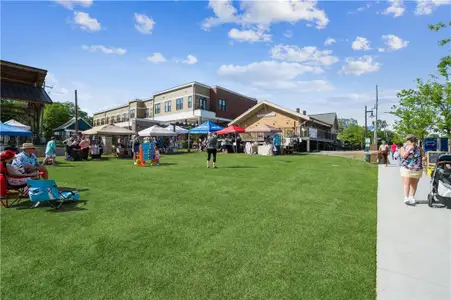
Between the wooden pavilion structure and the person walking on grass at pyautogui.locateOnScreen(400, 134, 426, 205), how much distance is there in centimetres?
2634

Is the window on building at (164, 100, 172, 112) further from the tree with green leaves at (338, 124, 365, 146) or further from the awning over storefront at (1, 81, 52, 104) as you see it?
the tree with green leaves at (338, 124, 365, 146)

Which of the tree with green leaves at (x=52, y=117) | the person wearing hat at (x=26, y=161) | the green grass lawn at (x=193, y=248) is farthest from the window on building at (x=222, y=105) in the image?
the green grass lawn at (x=193, y=248)

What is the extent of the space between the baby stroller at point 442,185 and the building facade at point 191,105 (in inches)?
1265

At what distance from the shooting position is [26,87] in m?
23.2

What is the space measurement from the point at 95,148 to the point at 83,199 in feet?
40.3

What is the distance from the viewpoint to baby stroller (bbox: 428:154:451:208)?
5.59 meters

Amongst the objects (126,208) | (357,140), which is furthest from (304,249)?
(357,140)

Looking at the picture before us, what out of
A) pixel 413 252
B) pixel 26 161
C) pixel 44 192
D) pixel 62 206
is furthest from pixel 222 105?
pixel 413 252

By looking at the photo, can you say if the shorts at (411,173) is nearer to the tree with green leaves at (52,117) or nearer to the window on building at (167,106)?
the window on building at (167,106)

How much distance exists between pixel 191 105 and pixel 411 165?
33.7 metres

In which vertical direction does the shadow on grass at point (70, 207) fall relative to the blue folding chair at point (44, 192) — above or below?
below

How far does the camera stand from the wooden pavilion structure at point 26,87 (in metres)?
21.6

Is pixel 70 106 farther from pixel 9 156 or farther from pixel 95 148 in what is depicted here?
pixel 9 156

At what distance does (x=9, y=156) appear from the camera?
6.36 m
